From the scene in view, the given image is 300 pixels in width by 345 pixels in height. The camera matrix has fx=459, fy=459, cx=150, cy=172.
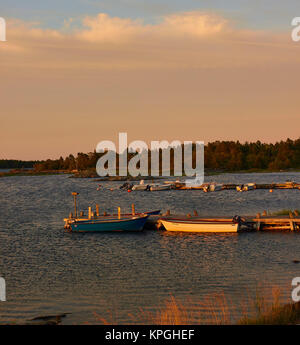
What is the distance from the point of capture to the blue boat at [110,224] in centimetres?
5144

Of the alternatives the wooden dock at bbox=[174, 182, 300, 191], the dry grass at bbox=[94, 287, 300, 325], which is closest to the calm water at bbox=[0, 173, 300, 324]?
the dry grass at bbox=[94, 287, 300, 325]

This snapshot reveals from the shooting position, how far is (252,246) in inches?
1642

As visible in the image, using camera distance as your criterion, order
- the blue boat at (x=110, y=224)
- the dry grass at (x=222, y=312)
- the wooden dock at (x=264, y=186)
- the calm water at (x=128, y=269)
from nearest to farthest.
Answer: the dry grass at (x=222, y=312), the calm water at (x=128, y=269), the blue boat at (x=110, y=224), the wooden dock at (x=264, y=186)

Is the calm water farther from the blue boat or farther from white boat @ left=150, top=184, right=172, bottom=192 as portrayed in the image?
white boat @ left=150, top=184, right=172, bottom=192

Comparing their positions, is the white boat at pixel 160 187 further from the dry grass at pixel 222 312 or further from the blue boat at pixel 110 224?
the dry grass at pixel 222 312

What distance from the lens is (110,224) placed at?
51.5m

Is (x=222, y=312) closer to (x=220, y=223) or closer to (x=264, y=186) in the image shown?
(x=220, y=223)

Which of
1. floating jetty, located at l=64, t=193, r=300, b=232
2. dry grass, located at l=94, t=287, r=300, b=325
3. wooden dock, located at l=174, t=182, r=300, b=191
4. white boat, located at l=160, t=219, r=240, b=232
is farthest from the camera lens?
wooden dock, located at l=174, t=182, r=300, b=191

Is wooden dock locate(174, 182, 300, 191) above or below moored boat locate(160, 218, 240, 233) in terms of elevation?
above

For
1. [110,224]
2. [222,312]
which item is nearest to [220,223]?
[110,224]

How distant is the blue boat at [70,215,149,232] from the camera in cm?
5144

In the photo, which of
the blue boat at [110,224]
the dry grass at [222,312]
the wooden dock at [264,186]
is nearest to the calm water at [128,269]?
the dry grass at [222,312]
